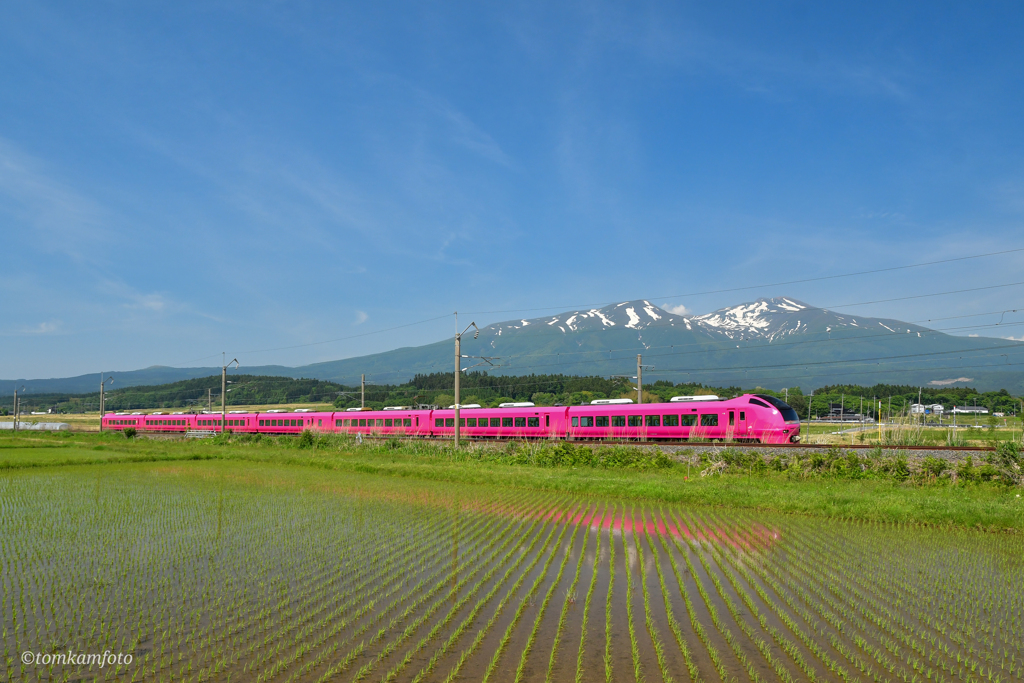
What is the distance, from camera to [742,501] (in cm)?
1897

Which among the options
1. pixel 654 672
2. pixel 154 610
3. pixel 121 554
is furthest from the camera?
pixel 121 554

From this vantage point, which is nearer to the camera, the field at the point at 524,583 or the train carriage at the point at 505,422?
the field at the point at 524,583

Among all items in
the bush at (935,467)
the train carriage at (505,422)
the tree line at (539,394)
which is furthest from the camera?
the tree line at (539,394)

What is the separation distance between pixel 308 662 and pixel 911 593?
944 centimetres

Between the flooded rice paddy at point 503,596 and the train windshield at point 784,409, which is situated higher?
the train windshield at point 784,409

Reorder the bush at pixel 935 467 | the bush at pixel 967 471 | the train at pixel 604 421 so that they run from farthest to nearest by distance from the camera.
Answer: the train at pixel 604 421 → the bush at pixel 935 467 → the bush at pixel 967 471

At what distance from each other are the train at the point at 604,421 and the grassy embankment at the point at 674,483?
7350 mm

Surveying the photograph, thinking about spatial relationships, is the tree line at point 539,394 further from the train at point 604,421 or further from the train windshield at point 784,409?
the train windshield at point 784,409

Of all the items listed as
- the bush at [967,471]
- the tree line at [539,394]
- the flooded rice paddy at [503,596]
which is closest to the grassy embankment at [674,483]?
the bush at [967,471]

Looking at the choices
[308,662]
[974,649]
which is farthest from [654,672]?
[974,649]

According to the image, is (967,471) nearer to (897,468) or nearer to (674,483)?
(897,468)

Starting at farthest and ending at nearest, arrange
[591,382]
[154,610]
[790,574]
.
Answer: [591,382], [790,574], [154,610]

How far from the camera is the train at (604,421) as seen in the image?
32.1 meters

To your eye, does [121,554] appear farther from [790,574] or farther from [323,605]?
[790,574]
